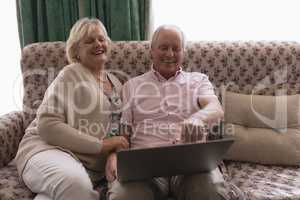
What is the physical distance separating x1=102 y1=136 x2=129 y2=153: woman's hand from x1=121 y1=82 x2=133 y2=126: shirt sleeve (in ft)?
0.35

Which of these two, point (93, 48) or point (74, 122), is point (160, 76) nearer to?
point (93, 48)

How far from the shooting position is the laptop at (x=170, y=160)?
1.28 metres

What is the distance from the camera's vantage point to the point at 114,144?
173 centimetres

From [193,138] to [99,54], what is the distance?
69 cm

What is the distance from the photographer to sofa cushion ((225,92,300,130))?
6.57 ft

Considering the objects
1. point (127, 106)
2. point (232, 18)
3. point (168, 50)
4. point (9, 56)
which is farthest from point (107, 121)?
point (9, 56)

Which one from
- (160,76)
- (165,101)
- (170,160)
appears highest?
(160,76)

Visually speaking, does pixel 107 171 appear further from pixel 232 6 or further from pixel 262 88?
pixel 232 6

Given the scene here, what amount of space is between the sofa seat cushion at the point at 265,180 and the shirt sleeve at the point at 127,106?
61cm

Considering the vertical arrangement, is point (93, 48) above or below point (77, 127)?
above

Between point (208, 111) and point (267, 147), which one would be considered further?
point (267, 147)

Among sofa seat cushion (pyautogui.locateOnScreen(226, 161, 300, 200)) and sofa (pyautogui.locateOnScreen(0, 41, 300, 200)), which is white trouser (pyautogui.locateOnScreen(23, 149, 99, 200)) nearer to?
sofa (pyautogui.locateOnScreen(0, 41, 300, 200))

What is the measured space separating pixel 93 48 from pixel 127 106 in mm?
350

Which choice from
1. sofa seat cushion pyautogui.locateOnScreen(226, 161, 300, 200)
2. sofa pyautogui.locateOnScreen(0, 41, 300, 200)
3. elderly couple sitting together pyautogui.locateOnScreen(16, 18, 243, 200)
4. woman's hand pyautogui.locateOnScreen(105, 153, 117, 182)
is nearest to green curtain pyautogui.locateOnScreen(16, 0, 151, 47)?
sofa pyautogui.locateOnScreen(0, 41, 300, 200)
